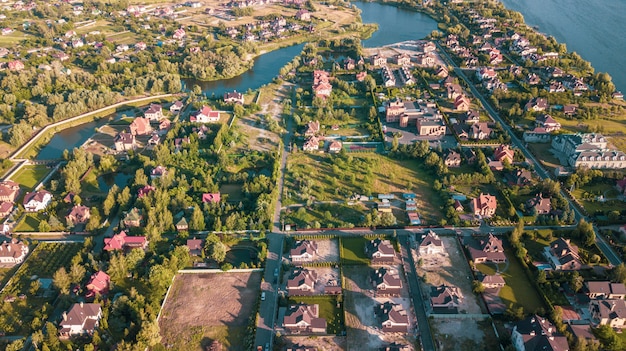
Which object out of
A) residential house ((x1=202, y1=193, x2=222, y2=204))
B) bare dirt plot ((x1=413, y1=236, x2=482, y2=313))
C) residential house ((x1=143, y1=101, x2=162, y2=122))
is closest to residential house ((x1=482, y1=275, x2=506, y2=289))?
bare dirt plot ((x1=413, y1=236, x2=482, y2=313))

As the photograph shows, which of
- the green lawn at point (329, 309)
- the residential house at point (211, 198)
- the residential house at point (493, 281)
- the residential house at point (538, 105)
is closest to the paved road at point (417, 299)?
the residential house at point (493, 281)

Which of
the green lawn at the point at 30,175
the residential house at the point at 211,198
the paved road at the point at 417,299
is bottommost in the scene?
the green lawn at the point at 30,175

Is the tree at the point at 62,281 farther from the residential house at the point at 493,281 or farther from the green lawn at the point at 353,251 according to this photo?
the residential house at the point at 493,281

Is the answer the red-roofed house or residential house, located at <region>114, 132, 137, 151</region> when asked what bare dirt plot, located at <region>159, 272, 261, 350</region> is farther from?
residential house, located at <region>114, 132, 137, 151</region>

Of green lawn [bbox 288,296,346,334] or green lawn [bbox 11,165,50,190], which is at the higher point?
green lawn [bbox 288,296,346,334]

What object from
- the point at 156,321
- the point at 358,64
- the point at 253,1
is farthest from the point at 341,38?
the point at 156,321

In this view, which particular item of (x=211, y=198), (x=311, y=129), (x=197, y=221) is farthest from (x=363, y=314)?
(x=311, y=129)

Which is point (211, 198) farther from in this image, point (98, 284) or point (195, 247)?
point (98, 284)
